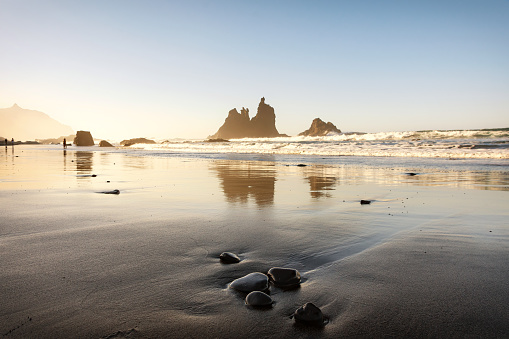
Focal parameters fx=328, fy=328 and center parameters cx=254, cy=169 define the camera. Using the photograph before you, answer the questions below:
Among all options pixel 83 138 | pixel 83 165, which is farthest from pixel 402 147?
pixel 83 138

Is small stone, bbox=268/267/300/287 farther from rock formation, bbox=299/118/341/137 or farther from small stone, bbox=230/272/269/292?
rock formation, bbox=299/118/341/137

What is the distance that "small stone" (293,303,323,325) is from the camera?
2.13 metres

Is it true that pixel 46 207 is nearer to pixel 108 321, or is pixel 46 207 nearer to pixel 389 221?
pixel 108 321

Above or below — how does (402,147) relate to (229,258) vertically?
above

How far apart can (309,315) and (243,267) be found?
1.06m

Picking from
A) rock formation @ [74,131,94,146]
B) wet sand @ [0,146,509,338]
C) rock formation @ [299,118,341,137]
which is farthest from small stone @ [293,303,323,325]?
rock formation @ [299,118,341,137]

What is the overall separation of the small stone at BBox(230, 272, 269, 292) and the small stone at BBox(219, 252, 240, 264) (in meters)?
0.50

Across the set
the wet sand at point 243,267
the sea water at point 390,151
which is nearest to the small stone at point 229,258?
the wet sand at point 243,267

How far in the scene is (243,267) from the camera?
3100 millimetres

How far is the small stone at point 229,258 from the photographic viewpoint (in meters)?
3.23

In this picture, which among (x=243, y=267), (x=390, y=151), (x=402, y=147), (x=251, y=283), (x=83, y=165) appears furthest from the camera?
(x=402, y=147)

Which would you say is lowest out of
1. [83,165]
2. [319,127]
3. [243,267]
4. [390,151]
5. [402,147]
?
[243,267]

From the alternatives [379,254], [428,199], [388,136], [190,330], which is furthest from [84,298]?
[388,136]

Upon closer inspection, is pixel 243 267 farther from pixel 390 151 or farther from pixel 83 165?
pixel 390 151
